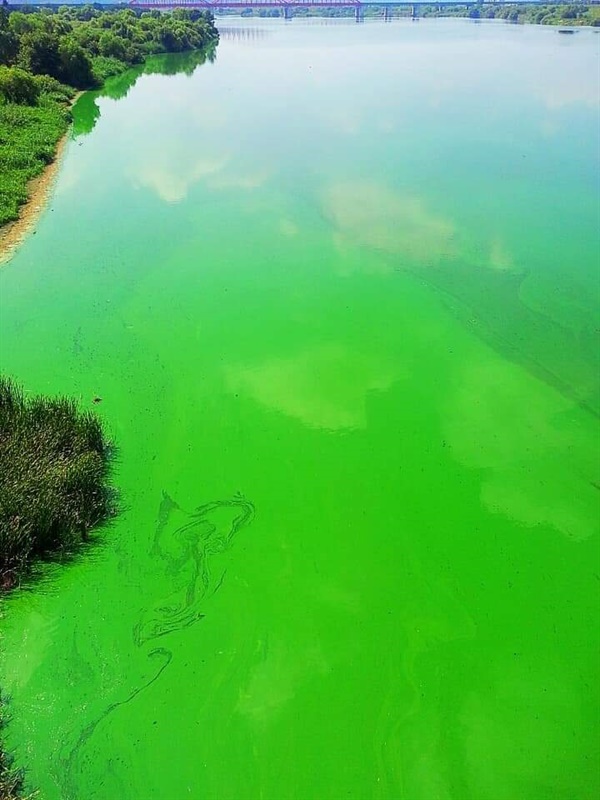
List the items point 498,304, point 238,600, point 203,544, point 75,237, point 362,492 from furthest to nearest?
point 75,237, point 498,304, point 362,492, point 203,544, point 238,600

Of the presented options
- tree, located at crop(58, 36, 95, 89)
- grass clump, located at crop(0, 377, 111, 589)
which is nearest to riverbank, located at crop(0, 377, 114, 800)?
grass clump, located at crop(0, 377, 111, 589)

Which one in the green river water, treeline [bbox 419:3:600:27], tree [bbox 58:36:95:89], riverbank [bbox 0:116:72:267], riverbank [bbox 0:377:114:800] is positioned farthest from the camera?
treeline [bbox 419:3:600:27]

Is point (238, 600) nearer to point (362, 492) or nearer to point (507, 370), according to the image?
point (362, 492)

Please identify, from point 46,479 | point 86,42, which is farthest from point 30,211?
point 86,42

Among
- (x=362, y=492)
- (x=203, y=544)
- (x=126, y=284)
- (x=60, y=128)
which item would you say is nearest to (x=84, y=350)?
(x=126, y=284)

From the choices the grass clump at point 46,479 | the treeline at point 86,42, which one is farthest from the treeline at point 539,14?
the grass clump at point 46,479

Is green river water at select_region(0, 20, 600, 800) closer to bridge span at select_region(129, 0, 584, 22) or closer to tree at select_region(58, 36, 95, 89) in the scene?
tree at select_region(58, 36, 95, 89)

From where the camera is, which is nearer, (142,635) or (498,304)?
(142,635)
